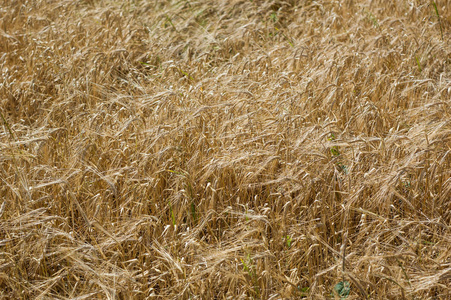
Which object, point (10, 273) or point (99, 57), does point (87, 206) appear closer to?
point (10, 273)

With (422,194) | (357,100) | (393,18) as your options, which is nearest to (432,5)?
(393,18)

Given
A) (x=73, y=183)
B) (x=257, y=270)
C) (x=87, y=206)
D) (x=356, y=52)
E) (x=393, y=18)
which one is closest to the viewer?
(x=257, y=270)

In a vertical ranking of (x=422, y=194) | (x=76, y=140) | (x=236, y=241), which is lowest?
(x=422, y=194)

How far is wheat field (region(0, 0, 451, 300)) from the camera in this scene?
6.41 feet

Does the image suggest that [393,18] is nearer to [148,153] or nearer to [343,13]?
[343,13]

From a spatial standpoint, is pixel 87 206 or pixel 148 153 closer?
pixel 87 206

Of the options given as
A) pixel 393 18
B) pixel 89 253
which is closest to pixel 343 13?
pixel 393 18

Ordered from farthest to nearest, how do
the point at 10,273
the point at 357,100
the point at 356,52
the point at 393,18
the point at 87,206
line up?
the point at 393,18
the point at 356,52
the point at 357,100
the point at 87,206
the point at 10,273

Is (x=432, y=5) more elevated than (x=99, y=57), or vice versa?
(x=99, y=57)

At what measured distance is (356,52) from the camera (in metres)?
3.39

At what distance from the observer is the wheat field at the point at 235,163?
196 centimetres

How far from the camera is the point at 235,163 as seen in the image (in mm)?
2451

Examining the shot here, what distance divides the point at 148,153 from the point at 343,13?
2.40m

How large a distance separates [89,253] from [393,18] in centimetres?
293
